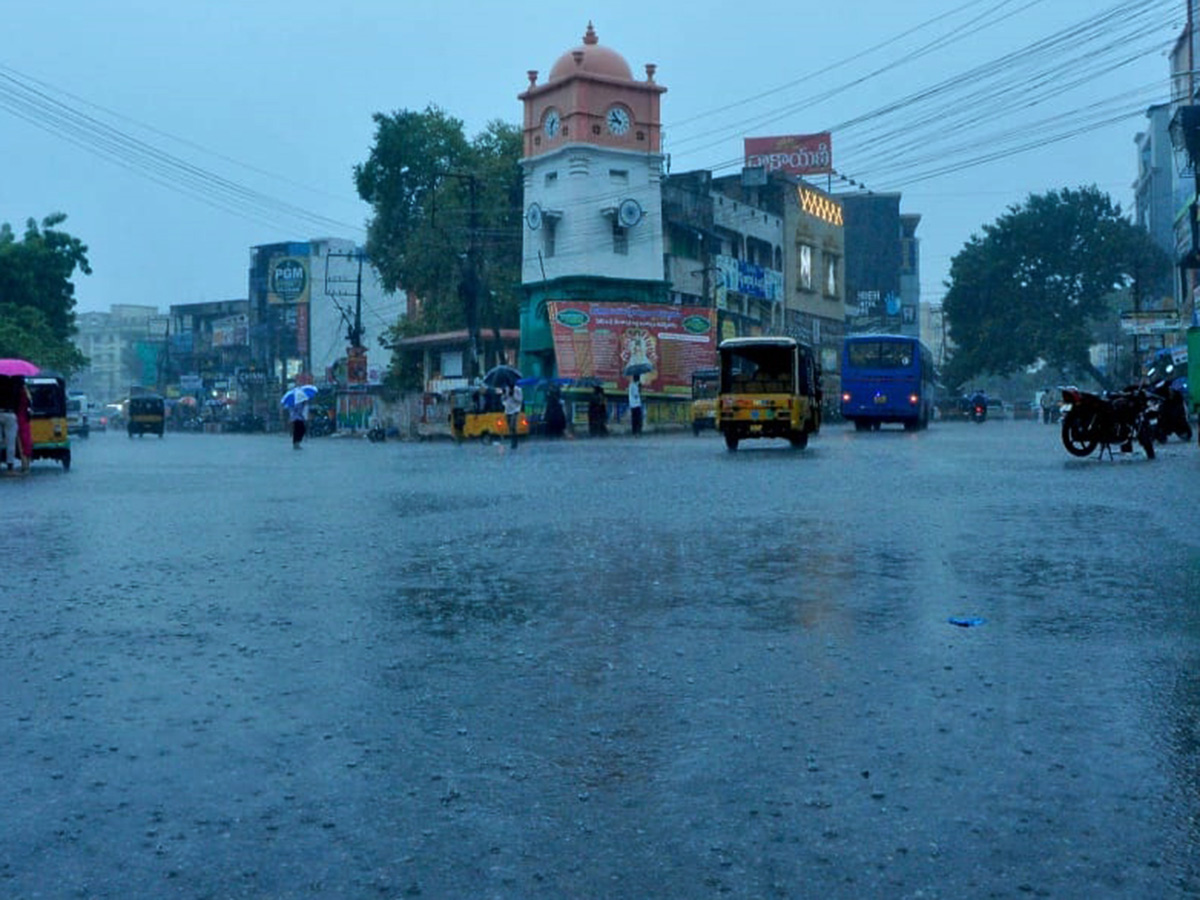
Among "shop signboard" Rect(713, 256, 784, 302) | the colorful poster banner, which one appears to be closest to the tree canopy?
the colorful poster banner

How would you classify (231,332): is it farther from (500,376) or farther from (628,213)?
(500,376)

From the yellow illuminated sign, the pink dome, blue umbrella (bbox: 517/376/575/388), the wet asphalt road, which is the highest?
the pink dome

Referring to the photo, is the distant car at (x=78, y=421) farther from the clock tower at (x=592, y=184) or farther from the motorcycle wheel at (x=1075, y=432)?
the motorcycle wheel at (x=1075, y=432)

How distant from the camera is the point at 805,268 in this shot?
78000 millimetres

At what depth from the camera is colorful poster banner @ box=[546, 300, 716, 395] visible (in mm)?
54625

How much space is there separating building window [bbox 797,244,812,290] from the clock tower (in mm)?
19141

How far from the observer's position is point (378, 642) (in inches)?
261

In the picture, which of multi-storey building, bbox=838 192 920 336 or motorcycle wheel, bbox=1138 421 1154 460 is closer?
motorcycle wheel, bbox=1138 421 1154 460

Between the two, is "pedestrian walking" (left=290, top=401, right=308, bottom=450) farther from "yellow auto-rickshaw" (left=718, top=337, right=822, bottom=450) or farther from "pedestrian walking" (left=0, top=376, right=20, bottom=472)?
"pedestrian walking" (left=0, top=376, right=20, bottom=472)

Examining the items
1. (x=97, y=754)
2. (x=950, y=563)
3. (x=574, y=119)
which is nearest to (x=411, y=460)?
(x=950, y=563)

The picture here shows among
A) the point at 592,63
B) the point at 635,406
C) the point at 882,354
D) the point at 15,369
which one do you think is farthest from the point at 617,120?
the point at 15,369

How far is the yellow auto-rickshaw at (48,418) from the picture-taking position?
89.4ft

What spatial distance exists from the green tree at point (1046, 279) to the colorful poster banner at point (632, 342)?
28274 millimetres

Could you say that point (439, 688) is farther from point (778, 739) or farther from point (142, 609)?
point (142, 609)
